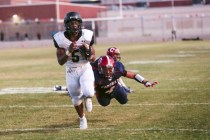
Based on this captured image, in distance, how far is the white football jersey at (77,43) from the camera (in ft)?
27.3

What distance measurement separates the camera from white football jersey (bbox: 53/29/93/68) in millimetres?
8320

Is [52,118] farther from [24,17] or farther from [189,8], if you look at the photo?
[189,8]

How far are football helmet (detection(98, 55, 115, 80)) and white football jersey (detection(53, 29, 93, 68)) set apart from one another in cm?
37

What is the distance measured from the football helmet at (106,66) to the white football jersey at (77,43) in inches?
14.7

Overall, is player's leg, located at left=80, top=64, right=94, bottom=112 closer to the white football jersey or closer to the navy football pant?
the white football jersey

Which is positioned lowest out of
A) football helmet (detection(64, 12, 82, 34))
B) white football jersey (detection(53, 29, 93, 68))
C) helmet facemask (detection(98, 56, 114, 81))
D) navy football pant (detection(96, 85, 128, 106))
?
navy football pant (detection(96, 85, 128, 106))

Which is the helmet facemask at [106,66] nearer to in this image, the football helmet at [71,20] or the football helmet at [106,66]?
the football helmet at [106,66]

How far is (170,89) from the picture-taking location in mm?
13508

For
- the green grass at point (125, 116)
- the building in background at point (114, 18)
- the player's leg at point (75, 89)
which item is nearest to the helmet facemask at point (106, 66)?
the player's leg at point (75, 89)

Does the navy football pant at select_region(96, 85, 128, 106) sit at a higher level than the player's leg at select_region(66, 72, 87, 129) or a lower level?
lower

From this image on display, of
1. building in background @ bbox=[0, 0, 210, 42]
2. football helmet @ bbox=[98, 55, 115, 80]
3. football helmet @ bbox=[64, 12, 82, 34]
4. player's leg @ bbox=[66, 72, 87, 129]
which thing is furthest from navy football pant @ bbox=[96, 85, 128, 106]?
building in background @ bbox=[0, 0, 210, 42]

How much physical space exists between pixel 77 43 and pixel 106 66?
680 millimetres

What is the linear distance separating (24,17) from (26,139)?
178 feet

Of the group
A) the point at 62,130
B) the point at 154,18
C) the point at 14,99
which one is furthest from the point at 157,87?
the point at 154,18
